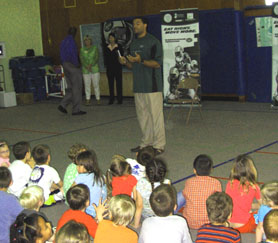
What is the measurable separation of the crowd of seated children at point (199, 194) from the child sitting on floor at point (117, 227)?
2.91 feet

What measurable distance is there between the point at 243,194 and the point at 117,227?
1169mm

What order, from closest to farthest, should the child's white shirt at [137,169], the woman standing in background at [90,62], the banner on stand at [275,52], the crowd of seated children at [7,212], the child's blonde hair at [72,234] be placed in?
the child's blonde hair at [72,234], the crowd of seated children at [7,212], the child's white shirt at [137,169], the banner on stand at [275,52], the woman standing in background at [90,62]

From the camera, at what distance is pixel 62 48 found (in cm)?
970

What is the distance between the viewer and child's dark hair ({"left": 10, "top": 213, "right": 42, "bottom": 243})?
234 cm

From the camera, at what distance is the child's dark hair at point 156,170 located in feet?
11.9

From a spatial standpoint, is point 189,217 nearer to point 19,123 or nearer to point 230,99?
point 19,123

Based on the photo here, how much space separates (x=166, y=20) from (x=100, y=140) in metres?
3.81

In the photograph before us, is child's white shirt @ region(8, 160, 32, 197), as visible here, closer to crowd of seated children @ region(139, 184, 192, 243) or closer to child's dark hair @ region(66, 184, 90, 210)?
child's dark hair @ region(66, 184, 90, 210)

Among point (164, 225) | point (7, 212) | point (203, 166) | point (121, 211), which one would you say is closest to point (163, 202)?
point (164, 225)

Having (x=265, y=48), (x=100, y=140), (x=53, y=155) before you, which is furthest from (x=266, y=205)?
(x=265, y=48)

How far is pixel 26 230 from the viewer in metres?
2.35

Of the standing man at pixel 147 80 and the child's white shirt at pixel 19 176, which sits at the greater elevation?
the standing man at pixel 147 80

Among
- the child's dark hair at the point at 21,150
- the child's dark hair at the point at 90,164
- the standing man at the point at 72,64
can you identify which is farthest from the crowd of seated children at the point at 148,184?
the standing man at the point at 72,64

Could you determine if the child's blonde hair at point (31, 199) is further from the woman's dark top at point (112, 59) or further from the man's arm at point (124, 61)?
the woman's dark top at point (112, 59)
